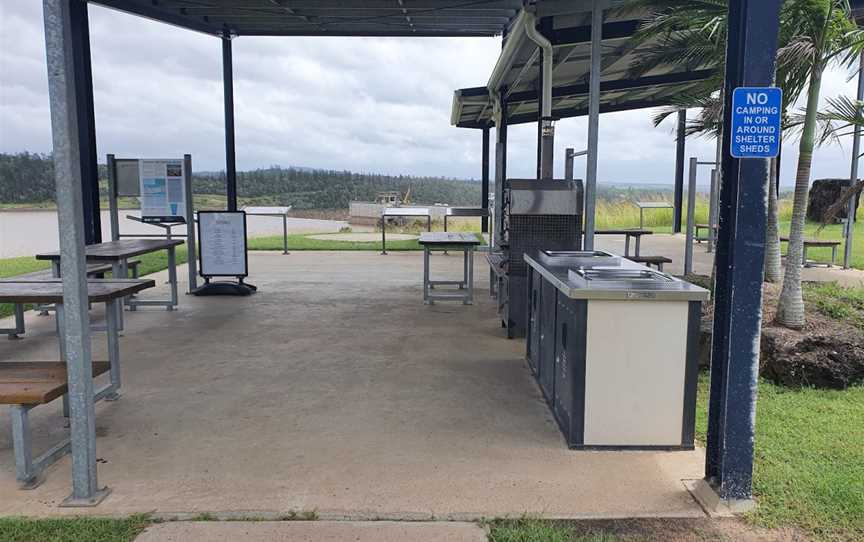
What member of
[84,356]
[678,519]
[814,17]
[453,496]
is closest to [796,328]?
[814,17]

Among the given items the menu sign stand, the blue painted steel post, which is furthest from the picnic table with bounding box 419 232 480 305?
the blue painted steel post

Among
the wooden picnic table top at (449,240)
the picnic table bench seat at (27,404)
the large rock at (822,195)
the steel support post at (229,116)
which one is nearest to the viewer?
the picnic table bench seat at (27,404)

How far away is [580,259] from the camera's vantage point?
16.3 ft

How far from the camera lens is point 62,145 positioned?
279cm

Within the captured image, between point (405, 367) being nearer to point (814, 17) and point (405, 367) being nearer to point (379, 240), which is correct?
point (814, 17)

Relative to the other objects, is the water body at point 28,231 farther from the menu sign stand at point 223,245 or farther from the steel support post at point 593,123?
the steel support post at point 593,123

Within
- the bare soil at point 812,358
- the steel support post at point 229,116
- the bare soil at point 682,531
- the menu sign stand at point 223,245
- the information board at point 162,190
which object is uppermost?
the steel support post at point 229,116

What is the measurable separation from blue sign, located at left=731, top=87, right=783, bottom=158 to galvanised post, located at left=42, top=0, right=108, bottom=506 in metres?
2.81

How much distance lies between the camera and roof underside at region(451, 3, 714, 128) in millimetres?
7461

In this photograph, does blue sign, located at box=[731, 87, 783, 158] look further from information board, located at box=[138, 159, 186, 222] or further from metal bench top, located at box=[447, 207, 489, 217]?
metal bench top, located at box=[447, 207, 489, 217]

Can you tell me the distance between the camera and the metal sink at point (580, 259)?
4.68 metres

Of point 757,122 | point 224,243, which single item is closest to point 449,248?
point 224,243

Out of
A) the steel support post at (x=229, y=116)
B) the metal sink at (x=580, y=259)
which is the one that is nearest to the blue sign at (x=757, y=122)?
the metal sink at (x=580, y=259)

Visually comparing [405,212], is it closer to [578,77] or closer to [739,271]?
[578,77]
